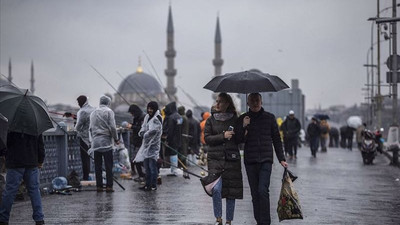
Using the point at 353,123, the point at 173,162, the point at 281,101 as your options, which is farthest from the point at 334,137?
the point at 173,162

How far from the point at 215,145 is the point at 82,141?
6.35m

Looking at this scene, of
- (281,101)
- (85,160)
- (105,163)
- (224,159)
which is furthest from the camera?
(281,101)

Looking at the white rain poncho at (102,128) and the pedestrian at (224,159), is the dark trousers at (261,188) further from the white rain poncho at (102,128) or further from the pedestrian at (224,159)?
the white rain poncho at (102,128)

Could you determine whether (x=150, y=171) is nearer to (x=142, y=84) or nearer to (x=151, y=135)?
(x=151, y=135)

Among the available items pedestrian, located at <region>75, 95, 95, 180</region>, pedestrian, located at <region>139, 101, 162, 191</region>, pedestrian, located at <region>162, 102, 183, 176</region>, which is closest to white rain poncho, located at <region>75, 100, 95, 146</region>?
pedestrian, located at <region>75, 95, 95, 180</region>

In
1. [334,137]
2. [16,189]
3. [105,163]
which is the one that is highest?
[16,189]

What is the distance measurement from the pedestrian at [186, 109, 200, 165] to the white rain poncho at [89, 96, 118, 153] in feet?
26.6

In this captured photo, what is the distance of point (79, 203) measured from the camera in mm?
12258

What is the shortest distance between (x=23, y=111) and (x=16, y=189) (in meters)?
0.86

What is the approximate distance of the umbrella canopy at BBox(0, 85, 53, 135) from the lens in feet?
30.4

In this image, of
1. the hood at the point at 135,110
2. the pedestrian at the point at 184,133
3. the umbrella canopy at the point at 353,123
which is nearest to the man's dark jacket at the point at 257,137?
the hood at the point at 135,110

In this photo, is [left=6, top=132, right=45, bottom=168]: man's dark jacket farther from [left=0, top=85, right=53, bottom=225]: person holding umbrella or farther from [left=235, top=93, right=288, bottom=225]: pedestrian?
[left=235, top=93, right=288, bottom=225]: pedestrian

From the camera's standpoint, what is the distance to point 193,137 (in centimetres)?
2280

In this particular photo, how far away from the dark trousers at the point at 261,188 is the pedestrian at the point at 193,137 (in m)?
12.6
